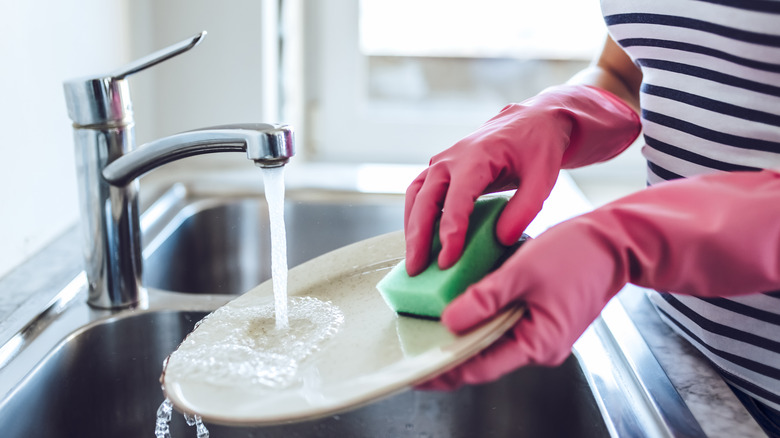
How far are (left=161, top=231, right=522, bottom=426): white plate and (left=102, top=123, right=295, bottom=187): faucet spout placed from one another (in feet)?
0.46

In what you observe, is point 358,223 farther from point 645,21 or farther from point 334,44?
point 645,21

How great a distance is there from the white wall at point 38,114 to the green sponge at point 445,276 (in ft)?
1.69

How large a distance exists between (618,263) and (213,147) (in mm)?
388

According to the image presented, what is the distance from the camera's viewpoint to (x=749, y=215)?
0.50 meters

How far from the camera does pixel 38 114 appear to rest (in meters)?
0.91

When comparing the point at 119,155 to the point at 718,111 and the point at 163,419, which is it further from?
the point at 718,111

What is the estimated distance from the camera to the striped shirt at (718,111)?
0.62 metres

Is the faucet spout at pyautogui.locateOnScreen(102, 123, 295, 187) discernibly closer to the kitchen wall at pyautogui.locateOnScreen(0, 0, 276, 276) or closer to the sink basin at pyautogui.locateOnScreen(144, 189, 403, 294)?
the kitchen wall at pyautogui.locateOnScreen(0, 0, 276, 276)

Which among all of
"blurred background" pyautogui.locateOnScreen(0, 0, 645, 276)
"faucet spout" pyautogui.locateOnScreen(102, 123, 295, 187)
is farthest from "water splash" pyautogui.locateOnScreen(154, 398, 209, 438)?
"blurred background" pyautogui.locateOnScreen(0, 0, 645, 276)

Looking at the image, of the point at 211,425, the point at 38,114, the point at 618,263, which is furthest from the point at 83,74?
the point at 618,263

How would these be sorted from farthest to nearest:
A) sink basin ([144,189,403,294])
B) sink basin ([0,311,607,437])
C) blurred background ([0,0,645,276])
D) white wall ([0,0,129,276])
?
blurred background ([0,0,645,276])
sink basin ([144,189,403,294])
white wall ([0,0,129,276])
sink basin ([0,311,607,437])

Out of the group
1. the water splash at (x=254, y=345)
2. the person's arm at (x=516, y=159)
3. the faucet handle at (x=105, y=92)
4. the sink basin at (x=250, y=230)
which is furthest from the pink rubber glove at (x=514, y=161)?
the sink basin at (x=250, y=230)

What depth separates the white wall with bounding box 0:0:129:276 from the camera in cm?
84

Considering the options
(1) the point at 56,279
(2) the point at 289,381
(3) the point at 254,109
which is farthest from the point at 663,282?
(3) the point at 254,109
